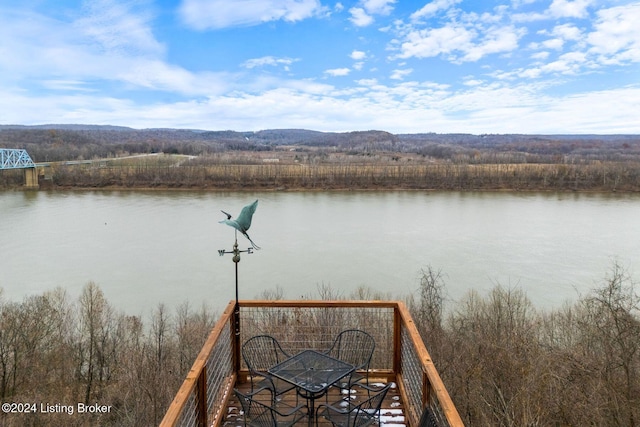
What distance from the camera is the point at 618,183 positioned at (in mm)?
34094

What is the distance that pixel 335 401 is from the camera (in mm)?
3047

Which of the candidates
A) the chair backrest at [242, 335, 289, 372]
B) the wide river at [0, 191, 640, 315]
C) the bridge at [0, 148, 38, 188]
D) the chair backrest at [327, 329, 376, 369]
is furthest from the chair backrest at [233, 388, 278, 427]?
the bridge at [0, 148, 38, 188]

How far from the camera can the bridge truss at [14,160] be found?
37.0 metres

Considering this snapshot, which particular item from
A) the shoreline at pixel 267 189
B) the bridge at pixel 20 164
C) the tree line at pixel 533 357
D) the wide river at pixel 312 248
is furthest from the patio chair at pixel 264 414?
the bridge at pixel 20 164

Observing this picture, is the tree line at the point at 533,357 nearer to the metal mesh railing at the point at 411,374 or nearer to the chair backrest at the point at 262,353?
the metal mesh railing at the point at 411,374

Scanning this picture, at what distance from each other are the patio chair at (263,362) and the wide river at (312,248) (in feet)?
21.4

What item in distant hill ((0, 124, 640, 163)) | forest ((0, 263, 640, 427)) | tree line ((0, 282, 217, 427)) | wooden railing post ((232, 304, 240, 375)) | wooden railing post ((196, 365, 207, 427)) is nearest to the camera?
wooden railing post ((196, 365, 207, 427))

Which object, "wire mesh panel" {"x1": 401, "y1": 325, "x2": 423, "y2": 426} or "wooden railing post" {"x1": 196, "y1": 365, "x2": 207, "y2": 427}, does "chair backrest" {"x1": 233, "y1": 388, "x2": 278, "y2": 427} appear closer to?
"wooden railing post" {"x1": 196, "y1": 365, "x2": 207, "y2": 427}

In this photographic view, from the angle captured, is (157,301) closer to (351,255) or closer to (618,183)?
(351,255)

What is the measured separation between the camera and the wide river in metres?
11.8

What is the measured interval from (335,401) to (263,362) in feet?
4.84

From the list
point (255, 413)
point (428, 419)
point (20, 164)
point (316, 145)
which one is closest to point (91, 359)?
point (255, 413)

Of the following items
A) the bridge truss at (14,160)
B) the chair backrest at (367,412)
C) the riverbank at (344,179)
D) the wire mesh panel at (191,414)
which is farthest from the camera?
the bridge truss at (14,160)

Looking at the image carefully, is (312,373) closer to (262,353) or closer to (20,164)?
(262,353)
